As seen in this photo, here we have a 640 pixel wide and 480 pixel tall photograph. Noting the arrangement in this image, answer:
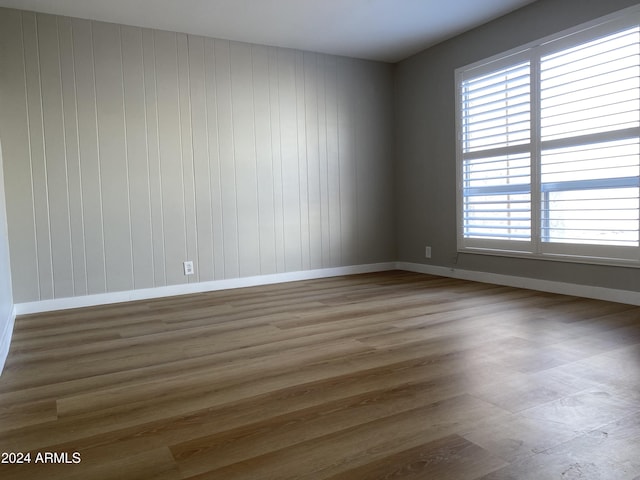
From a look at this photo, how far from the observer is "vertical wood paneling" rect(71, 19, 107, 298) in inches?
156

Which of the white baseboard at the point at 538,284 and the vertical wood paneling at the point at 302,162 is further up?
the vertical wood paneling at the point at 302,162

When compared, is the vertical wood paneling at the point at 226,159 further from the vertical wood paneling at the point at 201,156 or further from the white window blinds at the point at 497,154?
the white window blinds at the point at 497,154

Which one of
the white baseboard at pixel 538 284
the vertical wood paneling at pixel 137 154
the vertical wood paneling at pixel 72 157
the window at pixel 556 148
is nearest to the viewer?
the window at pixel 556 148

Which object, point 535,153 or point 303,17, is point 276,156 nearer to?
point 303,17

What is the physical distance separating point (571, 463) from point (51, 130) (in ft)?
13.8

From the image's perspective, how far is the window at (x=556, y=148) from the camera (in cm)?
336

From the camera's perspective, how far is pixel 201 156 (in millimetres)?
4508

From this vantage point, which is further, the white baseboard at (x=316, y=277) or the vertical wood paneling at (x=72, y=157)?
the vertical wood paneling at (x=72, y=157)

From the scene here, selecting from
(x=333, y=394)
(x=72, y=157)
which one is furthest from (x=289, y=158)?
(x=333, y=394)

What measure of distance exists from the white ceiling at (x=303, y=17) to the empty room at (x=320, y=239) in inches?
1.3

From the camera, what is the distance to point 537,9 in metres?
3.95

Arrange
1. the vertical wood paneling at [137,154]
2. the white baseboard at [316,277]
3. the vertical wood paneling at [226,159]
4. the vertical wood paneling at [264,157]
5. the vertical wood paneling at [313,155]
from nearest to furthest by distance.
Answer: the white baseboard at [316,277]
the vertical wood paneling at [137,154]
the vertical wood paneling at [226,159]
the vertical wood paneling at [264,157]
the vertical wood paneling at [313,155]

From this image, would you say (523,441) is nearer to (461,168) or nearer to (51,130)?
(461,168)

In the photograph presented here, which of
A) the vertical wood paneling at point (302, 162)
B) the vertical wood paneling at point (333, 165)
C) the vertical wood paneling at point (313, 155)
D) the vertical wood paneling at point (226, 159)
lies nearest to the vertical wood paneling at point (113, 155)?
the vertical wood paneling at point (226, 159)
